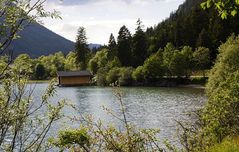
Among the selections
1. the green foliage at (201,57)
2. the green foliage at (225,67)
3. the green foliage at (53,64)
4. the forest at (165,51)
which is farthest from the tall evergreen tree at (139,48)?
the green foliage at (225,67)

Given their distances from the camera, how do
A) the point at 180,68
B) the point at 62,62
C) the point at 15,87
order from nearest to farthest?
the point at 15,87
the point at 180,68
the point at 62,62

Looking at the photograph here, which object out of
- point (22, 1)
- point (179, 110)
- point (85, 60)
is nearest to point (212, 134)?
point (22, 1)

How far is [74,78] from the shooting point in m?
121

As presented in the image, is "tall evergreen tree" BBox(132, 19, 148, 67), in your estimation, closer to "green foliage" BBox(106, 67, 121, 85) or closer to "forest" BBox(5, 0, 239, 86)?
"forest" BBox(5, 0, 239, 86)

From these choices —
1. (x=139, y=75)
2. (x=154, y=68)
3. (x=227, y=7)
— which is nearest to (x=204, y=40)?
(x=154, y=68)

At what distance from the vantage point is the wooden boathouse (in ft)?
389

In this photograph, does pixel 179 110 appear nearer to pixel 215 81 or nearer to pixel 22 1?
pixel 215 81

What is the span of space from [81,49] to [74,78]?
16.8 metres

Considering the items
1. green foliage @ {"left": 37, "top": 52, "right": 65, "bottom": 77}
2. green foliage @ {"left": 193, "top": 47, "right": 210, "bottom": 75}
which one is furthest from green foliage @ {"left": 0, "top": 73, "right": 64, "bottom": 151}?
green foliage @ {"left": 37, "top": 52, "right": 65, "bottom": 77}

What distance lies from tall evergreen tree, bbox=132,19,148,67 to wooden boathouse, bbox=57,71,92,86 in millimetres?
15686

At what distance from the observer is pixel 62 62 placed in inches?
6112

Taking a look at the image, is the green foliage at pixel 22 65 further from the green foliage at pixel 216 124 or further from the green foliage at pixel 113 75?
the green foliage at pixel 113 75

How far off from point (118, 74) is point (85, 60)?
3941cm

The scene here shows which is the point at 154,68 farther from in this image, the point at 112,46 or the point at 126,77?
the point at 112,46
